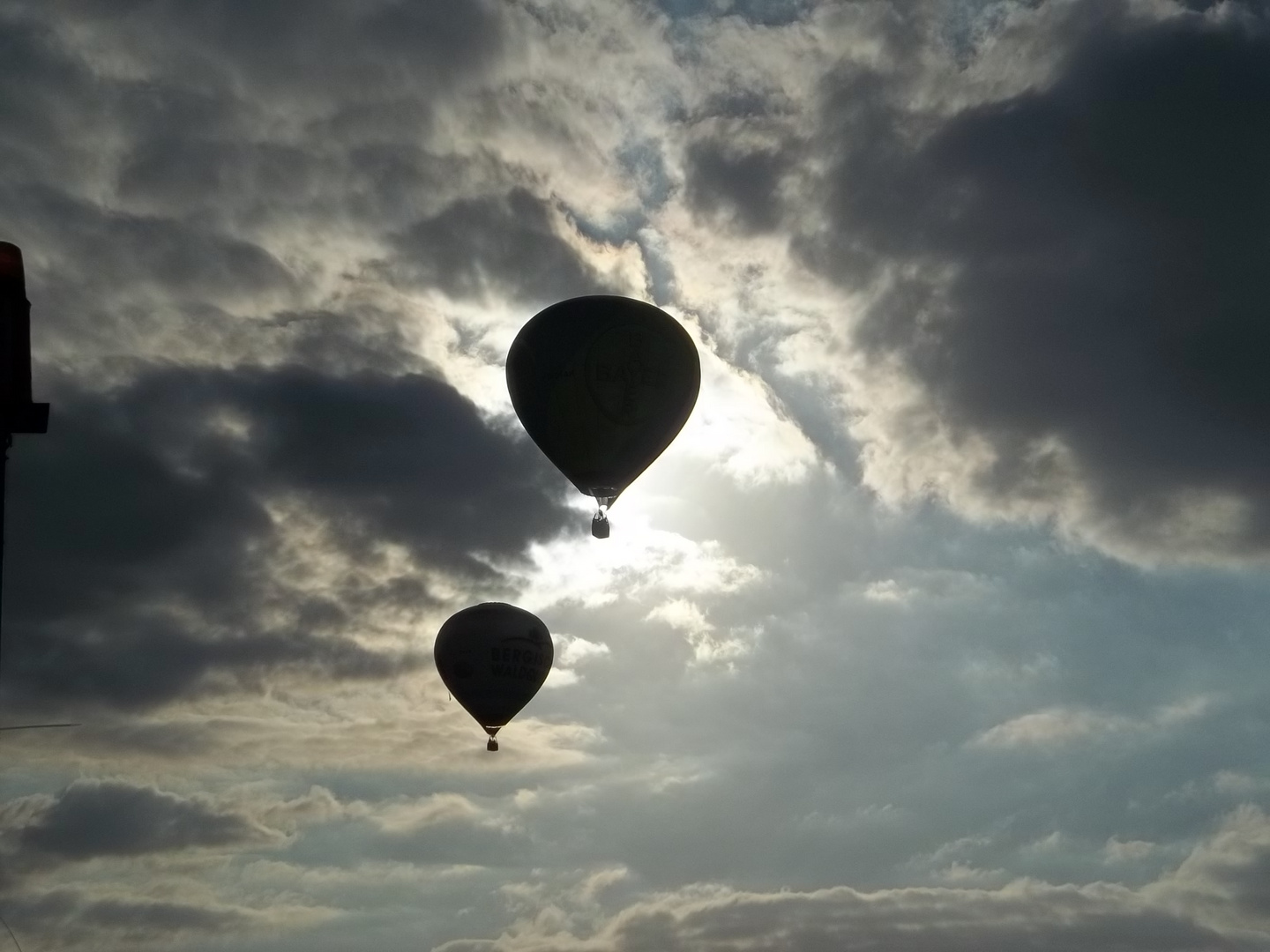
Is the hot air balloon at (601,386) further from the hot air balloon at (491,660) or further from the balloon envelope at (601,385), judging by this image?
the hot air balloon at (491,660)

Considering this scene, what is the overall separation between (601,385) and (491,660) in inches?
870

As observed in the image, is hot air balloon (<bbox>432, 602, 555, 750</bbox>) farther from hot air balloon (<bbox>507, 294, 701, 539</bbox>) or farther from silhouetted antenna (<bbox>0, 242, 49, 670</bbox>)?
silhouetted antenna (<bbox>0, 242, 49, 670</bbox>)

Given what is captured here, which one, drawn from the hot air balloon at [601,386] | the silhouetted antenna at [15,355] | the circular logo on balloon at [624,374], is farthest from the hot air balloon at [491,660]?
the silhouetted antenna at [15,355]

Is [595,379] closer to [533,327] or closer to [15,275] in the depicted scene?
[533,327]

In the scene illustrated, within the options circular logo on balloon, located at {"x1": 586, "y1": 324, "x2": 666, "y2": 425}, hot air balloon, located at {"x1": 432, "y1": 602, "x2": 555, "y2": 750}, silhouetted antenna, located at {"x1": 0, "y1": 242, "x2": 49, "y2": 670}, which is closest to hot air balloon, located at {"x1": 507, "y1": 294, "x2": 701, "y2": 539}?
circular logo on balloon, located at {"x1": 586, "y1": 324, "x2": 666, "y2": 425}

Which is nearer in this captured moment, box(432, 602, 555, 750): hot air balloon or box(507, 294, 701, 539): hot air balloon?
box(507, 294, 701, 539): hot air balloon

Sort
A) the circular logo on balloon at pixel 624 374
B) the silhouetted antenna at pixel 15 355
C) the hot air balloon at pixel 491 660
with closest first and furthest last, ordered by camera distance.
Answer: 1. the silhouetted antenna at pixel 15 355
2. the circular logo on balloon at pixel 624 374
3. the hot air balloon at pixel 491 660

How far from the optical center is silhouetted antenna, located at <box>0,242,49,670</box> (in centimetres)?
1834

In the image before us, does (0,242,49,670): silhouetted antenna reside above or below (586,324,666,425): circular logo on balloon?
below

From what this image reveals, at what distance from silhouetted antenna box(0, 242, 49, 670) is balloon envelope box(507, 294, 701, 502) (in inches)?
1293

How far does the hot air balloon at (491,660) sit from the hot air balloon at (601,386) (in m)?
18.9

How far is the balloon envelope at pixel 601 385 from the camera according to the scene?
168 feet

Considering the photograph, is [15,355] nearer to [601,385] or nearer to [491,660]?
[601,385]

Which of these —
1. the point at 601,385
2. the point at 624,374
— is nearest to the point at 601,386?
the point at 601,385
